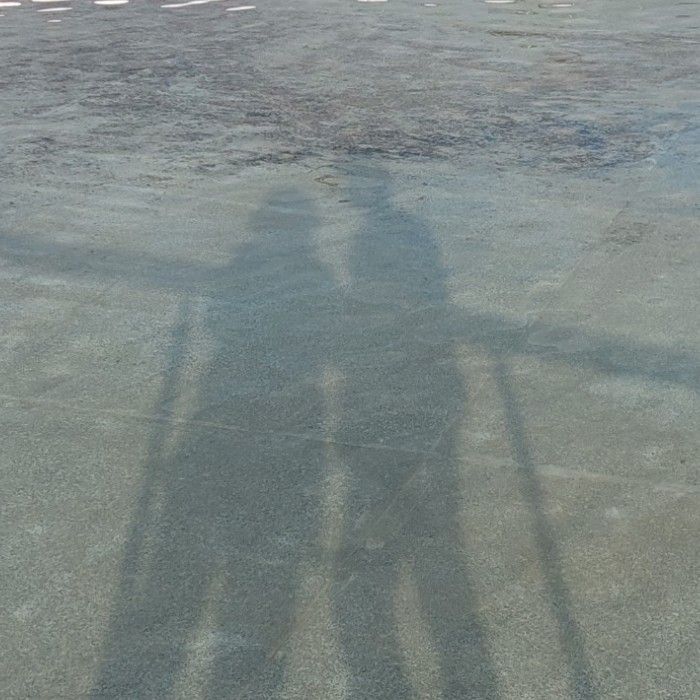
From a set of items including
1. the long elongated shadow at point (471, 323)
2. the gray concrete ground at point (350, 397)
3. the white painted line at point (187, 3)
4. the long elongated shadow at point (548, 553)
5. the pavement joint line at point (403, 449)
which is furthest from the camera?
the white painted line at point (187, 3)

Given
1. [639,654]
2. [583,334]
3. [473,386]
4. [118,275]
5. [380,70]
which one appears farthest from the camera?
[380,70]

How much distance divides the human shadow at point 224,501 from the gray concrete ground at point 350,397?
1 cm

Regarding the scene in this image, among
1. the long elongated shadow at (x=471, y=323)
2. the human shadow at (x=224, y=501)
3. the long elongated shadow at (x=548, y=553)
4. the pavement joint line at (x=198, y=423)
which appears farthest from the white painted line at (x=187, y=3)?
the long elongated shadow at (x=548, y=553)

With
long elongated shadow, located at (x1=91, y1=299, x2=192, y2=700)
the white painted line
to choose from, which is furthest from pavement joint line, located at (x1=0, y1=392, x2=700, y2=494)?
the white painted line

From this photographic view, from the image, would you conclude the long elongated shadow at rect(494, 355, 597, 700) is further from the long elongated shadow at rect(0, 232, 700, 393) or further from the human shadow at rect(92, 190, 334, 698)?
the human shadow at rect(92, 190, 334, 698)

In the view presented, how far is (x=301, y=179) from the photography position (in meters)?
8.06

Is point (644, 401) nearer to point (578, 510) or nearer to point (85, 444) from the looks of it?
point (578, 510)

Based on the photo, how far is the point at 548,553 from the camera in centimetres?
384

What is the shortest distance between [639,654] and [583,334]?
94.9 inches

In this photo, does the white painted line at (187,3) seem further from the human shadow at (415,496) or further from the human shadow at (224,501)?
the human shadow at (224,501)

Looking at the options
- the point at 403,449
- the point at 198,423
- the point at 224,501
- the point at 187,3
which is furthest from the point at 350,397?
the point at 187,3

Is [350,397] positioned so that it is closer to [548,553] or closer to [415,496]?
[415,496]

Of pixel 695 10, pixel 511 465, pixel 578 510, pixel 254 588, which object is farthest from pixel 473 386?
pixel 695 10

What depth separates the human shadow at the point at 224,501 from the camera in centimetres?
335
